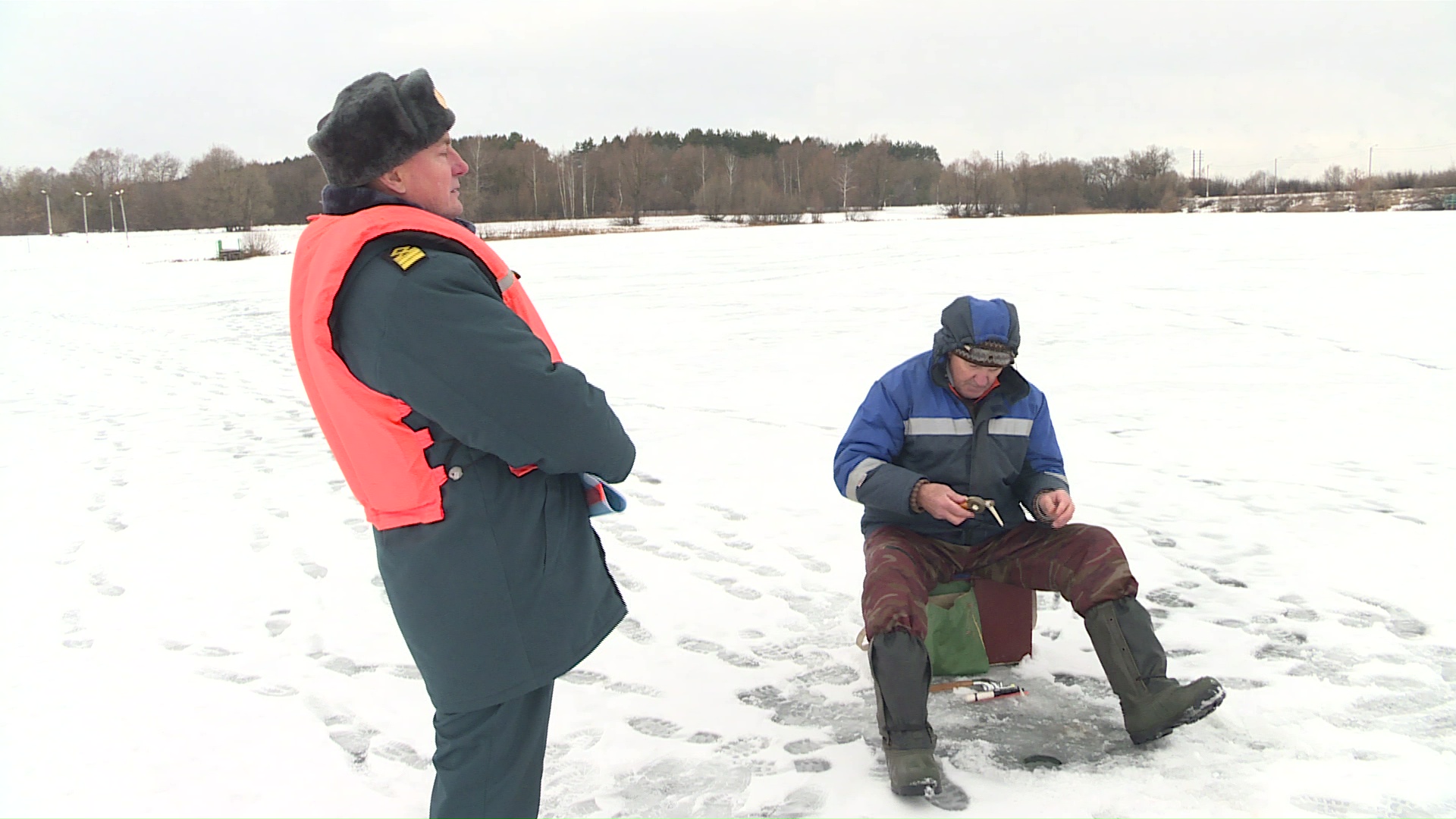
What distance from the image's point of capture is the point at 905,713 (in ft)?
8.96

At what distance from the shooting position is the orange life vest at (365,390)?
1.71 meters

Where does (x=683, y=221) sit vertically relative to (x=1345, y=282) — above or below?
above

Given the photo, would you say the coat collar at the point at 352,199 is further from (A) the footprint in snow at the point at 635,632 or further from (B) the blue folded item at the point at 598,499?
(A) the footprint in snow at the point at 635,632

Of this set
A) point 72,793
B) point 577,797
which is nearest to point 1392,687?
point 577,797

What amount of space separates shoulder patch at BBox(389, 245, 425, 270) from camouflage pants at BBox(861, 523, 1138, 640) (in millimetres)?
1775

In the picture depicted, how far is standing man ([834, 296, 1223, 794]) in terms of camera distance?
110 inches

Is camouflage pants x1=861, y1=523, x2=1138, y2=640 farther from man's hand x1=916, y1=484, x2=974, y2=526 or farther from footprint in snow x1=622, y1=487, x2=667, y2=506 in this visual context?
footprint in snow x1=622, y1=487, x2=667, y2=506

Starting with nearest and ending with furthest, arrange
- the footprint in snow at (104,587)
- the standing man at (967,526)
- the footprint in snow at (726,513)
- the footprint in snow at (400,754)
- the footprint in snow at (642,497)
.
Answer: the standing man at (967,526) < the footprint in snow at (400,754) < the footprint in snow at (104,587) < the footprint in snow at (726,513) < the footprint in snow at (642,497)

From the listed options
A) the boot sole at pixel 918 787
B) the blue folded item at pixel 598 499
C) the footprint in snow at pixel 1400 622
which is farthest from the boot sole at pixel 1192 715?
the blue folded item at pixel 598 499

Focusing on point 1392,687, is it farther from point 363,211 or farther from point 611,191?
point 611,191

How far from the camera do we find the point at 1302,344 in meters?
9.81

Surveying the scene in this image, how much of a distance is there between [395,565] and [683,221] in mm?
67003

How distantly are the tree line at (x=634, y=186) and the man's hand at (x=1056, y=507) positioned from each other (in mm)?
61439

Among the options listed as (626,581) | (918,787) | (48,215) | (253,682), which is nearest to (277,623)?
(253,682)
